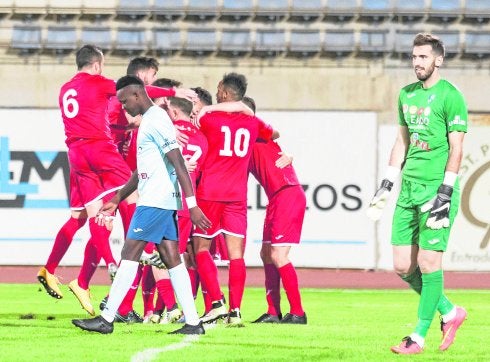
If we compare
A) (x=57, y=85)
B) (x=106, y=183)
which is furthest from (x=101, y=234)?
(x=57, y=85)

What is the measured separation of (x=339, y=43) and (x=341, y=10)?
1.69m

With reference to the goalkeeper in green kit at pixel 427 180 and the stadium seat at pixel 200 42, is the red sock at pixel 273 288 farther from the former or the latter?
the stadium seat at pixel 200 42

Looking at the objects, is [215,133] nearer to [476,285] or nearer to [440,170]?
[440,170]

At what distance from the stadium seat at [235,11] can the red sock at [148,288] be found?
1904cm

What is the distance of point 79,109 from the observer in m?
9.93

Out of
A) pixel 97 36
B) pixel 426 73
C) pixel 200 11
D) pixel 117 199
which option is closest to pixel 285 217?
pixel 117 199

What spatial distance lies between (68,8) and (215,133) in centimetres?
1997

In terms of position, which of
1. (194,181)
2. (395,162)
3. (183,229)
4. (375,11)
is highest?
(375,11)

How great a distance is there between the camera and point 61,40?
27453mm

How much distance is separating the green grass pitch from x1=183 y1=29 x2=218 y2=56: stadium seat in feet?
49.5

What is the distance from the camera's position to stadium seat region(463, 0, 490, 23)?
29.0 metres

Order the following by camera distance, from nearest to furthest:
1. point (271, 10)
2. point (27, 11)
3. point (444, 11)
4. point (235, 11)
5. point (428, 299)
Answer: point (428, 299) → point (27, 11) → point (235, 11) → point (271, 10) → point (444, 11)

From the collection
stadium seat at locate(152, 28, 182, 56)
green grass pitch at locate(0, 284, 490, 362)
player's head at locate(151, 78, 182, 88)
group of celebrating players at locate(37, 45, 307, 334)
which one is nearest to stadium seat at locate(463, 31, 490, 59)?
stadium seat at locate(152, 28, 182, 56)

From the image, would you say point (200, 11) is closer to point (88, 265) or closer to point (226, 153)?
point (88, 265)
